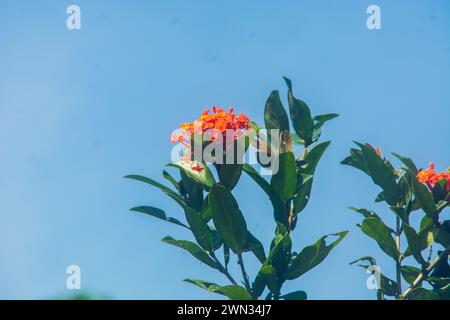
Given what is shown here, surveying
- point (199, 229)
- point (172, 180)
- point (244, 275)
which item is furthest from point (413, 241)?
point (172, 180)

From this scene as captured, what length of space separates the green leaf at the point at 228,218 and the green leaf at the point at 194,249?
13 cm

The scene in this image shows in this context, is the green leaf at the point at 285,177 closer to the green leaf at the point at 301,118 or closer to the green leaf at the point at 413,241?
the green leaf at the point at 301,118

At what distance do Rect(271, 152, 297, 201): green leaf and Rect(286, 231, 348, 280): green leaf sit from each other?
0.25 meters

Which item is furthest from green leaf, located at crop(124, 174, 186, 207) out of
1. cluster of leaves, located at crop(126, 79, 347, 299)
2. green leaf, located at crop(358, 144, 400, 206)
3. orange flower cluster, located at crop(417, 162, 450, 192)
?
orange flower cluster, located at crop(417, 162, 450, 192)

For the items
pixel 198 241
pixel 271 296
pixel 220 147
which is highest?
pixel 220 147

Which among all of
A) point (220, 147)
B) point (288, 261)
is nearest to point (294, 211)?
point (288, 261)

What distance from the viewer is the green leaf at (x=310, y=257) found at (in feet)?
9.38

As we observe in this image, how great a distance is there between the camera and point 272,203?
3006mm

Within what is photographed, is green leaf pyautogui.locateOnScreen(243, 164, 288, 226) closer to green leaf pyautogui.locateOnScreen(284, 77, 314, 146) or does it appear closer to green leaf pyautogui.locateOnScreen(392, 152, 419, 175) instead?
green leaf pyautogui.locateOnScreen(284, 77, 314, 146)

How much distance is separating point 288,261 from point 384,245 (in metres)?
0.52

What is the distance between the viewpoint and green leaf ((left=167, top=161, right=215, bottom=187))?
9.91 feet

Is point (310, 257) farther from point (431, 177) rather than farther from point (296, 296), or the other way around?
point (431, 177)
